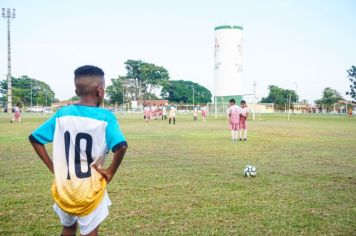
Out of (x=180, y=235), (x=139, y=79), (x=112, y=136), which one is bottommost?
(x=180, y=235)

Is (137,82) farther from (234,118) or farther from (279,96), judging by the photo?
(234,118)

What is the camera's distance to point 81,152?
3.10 meters

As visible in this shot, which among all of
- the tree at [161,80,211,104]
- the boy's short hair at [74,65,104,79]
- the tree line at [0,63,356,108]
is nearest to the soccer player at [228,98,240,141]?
the boy's short hair at [74,65,104,79]

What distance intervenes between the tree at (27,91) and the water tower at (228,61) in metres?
61.7

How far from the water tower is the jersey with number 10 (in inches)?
2990

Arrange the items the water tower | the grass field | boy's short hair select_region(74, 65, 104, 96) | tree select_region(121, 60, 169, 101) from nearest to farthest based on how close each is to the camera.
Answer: boy's short hair select_region(74, 65, 104, 96)
the grass field
the water tower
tree select_region(121, 60, 169, 101)

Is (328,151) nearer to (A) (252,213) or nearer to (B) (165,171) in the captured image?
(B) (165,171)

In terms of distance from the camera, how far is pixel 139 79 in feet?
359

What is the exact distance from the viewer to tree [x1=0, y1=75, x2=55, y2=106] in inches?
4321

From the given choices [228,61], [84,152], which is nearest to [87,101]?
[84,152]

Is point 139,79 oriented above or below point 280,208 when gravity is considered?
above

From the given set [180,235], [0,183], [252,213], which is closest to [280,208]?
[252,213]

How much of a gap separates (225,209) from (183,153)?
7.54m

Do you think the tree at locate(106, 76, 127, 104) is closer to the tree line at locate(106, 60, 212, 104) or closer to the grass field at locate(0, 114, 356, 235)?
the tree line at locate(106, 60, 212, 104)
